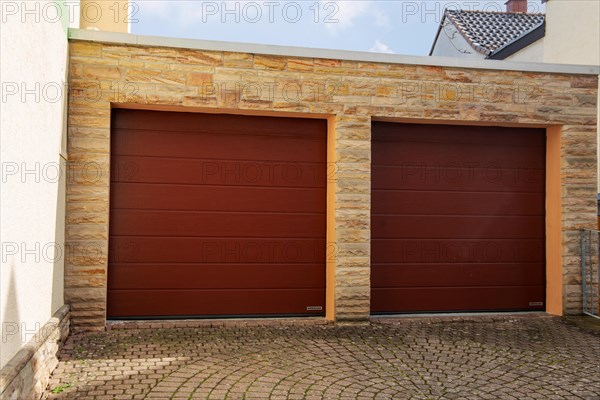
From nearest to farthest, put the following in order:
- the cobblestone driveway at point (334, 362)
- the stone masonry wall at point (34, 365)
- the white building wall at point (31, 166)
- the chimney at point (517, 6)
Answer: the stone masonry wall at point (34, 365) → the white building wall at point (31, 166) → the cobblestone driveway at point (334, 362) → the chimney at point (517, 6)

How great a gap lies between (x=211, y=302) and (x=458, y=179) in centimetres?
344

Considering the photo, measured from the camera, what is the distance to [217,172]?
6586mm

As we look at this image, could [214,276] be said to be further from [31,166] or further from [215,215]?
[31,166]

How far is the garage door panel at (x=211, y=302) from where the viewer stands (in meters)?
6.37

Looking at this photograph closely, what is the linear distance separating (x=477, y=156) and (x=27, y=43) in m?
5.37

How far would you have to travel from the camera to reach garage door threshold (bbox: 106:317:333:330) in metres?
6.20

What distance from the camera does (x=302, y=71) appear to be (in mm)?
6547

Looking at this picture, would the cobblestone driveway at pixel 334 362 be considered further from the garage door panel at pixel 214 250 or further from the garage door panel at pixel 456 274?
the garage door panel at pixel 214 250

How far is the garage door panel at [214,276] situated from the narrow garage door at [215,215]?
11 mm

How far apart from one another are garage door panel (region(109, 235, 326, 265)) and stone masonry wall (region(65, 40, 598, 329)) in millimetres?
314

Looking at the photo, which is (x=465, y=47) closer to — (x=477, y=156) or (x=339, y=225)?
(x=477, y=156)

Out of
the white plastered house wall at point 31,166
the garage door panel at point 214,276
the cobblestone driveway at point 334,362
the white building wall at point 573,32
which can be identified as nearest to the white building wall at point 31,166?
the white plastered house wall at point 31,166

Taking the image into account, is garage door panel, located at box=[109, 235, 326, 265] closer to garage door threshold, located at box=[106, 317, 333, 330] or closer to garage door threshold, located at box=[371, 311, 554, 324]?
garage door threshold, located at box=[106, 317, 333, 330]

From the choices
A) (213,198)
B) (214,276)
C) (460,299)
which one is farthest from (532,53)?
(214,276)
